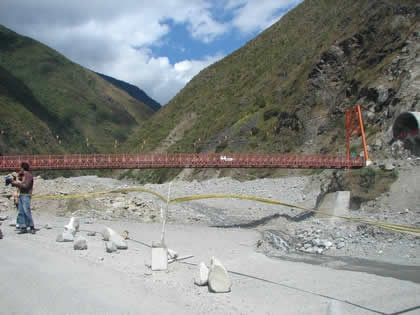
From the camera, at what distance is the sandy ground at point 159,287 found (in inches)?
183

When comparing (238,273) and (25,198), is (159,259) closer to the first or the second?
(238,273)

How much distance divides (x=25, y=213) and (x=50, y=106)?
145223 mm

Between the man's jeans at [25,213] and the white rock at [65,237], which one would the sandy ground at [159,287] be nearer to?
the white rock at [65,237]

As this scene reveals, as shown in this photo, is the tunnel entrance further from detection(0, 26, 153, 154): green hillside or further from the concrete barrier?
detection(0, 26, 153, 154): green hillside

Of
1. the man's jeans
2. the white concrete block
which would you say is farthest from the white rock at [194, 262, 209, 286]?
the man's jeans

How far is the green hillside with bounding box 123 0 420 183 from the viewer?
3809 cm

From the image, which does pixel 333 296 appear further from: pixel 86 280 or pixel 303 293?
pixel 86 280

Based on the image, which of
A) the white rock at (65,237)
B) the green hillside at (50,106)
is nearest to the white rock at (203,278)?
the white rock at (65,237)

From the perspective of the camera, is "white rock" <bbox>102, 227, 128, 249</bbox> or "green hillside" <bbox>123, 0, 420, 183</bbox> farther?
"green hillside" <bbox>123, 0, 420, 183</bbox>

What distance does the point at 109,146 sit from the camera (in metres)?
136

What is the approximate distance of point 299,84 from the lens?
4753cm

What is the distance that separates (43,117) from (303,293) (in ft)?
435

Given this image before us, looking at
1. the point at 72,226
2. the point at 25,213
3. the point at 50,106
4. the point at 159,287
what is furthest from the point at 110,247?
the point at 50,106

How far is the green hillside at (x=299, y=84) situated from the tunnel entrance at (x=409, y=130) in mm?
8335
